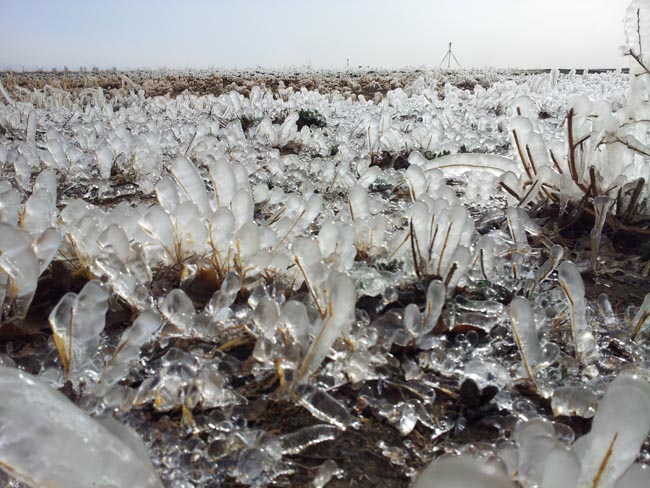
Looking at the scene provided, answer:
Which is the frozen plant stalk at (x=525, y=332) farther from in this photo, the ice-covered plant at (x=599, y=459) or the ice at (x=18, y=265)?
the ice at (x=18, y=265)

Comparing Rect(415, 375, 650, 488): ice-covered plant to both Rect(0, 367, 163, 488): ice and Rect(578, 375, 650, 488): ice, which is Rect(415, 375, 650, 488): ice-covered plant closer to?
Rect(578, 375, 650, 488): ice

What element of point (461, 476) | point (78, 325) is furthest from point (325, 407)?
point (78, 325)

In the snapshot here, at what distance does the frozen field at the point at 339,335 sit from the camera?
619 millimetres

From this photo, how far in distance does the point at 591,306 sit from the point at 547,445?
2.48 feet

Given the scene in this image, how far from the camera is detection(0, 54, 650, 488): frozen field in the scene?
2.03 ft

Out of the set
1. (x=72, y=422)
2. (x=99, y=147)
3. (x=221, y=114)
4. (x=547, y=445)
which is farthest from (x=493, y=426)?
(x=221, y=114)

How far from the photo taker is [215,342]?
1.09 m

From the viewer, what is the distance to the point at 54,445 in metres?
0.57

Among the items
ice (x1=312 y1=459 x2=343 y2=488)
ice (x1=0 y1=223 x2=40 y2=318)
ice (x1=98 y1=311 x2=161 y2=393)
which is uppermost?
ice (x1=0 y1=223 x2=40 y2=318)

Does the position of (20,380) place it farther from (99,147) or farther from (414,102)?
(414,102)

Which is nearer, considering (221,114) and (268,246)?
(268,246)

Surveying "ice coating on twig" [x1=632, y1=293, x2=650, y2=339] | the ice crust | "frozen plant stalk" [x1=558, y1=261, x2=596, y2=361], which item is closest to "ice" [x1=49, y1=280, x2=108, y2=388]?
the ice crust

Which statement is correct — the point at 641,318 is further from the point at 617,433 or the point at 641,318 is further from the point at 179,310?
the point at 179,310

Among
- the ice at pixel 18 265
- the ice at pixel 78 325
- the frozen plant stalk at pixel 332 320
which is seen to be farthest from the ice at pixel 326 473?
the ice at pixel 18 265
